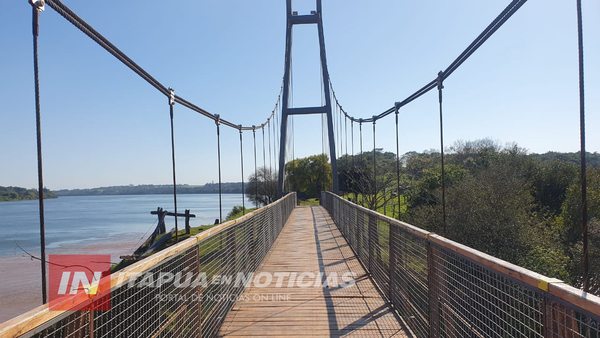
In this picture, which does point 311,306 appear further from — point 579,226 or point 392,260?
point 579,226

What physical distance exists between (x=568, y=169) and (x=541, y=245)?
776 cm

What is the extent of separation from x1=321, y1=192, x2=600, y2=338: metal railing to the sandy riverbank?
13.0m

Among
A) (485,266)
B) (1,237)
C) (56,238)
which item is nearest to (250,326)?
(485,266)

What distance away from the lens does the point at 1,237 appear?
108 ft

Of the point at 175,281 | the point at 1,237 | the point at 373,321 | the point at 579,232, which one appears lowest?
the point at 1,237

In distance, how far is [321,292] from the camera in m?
3.99

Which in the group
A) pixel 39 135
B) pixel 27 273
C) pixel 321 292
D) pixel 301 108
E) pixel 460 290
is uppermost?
pixel 301 108

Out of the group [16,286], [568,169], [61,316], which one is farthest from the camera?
[568,169]

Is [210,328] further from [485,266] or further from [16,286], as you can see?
[16,286]

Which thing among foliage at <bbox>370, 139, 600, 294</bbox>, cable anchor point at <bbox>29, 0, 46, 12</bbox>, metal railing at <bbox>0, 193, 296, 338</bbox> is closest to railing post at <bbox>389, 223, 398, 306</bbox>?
metal railing at <bbox>0, 193, 296, 338</bbox>

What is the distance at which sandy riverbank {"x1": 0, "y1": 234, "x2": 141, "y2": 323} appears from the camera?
14.1m

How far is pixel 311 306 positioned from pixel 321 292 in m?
0.45

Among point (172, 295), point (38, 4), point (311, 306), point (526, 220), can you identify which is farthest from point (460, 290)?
point (526, 220)

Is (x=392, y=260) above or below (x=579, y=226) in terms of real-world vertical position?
above
